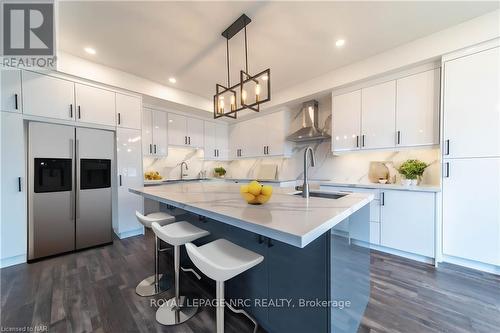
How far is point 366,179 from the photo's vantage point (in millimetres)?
3145

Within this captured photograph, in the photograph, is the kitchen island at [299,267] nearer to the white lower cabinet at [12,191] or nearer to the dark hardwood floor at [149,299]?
the dark hardwood floor at [149,299]

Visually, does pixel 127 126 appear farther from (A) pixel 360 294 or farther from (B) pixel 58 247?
(A) pixel 360 294

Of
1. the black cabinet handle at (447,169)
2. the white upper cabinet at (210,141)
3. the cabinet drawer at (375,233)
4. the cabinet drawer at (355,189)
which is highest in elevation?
the white upper cabinet at (210,141)

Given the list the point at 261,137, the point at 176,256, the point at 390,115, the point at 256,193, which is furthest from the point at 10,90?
the point at 390,115

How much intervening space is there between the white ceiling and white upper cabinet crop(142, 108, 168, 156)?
0.97 m

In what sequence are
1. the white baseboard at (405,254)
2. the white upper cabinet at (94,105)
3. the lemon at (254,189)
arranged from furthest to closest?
the white upper cabinet at (94,105) < the white baseboard at (405,254) < the lemon at (254,189)

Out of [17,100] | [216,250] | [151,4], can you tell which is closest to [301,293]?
[216,250]

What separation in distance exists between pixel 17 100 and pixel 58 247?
188 centimetres

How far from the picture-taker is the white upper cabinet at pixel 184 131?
4039mm

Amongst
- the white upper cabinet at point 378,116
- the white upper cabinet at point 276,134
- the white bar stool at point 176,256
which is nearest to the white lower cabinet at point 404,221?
the white upper cabinet at point 378,116

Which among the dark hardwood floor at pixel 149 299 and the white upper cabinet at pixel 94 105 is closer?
the dark hardwood floor at pixel 149 299

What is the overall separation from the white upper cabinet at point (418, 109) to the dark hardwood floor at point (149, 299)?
1.52 metres

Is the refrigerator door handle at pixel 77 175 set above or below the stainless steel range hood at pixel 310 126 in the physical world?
below

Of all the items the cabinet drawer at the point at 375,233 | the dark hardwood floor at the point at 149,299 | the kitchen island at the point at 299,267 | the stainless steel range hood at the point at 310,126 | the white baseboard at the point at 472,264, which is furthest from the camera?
the stainless steel range hood at the point at 310,126
